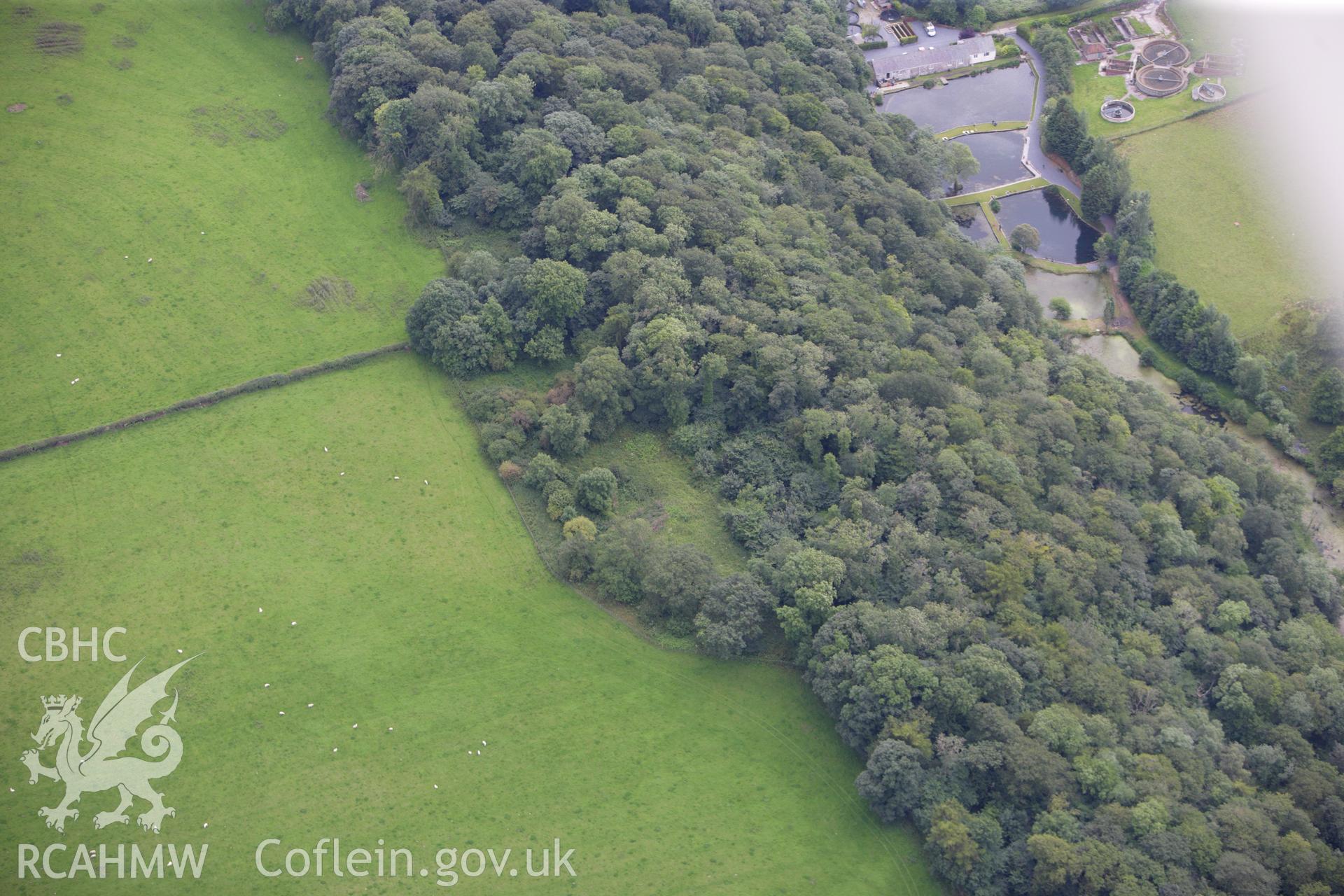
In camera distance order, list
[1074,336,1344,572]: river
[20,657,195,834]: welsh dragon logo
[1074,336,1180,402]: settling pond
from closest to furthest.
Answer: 1. [20,657,195,834]: welsh dragon logo
2. [1074,336,1344,572]: river
3. [1074,336,1180,402]: settling pond

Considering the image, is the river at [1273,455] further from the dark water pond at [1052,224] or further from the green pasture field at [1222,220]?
the dark water pond at [1052,224]

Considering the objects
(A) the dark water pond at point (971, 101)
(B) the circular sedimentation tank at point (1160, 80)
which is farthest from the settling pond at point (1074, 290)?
(B) the circular sedimentation tank at point (1160, 80)

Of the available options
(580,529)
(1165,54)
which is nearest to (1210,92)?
(1165,54)

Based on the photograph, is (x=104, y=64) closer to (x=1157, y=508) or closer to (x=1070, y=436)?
(x=1070, y=436)

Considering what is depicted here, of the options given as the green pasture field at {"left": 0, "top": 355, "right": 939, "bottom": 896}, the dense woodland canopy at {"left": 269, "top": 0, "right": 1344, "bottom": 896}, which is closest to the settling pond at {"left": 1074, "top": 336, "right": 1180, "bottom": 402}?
the dense woodland canopy at {"left": 269, "top": 0, "right": 1344, "bottom": 896}

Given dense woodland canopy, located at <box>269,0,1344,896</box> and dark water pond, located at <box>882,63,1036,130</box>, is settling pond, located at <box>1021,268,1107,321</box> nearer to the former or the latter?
dense woodland canopy, located at <box>269,0,1344,896</box>

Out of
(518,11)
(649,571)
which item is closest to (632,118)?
(518,11)
